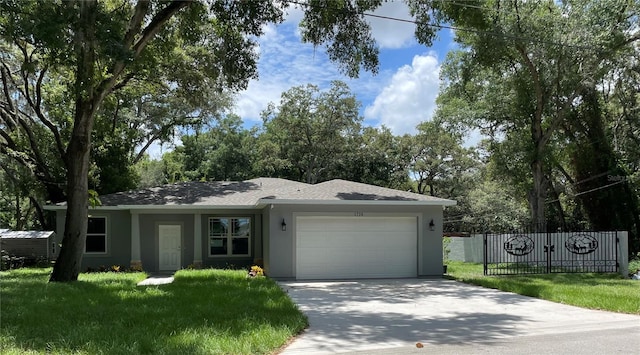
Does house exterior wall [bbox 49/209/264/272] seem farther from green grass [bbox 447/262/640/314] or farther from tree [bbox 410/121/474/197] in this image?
tree [bbox 410/121/474/197]

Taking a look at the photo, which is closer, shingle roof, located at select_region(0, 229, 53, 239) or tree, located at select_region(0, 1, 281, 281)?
tree, located at select_region(0, 1, 281, 281)

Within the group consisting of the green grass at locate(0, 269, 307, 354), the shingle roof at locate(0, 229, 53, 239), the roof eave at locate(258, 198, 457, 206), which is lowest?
the green grass at locate(0, 269, 307, 354)

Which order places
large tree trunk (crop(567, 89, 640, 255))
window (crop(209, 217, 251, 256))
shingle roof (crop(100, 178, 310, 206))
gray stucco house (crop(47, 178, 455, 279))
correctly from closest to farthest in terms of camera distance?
gray stucco house (crop(47, 178, 455, 279)), shingle roof (crop(100, 178, 310, 206)), window (crop(209, 217, 251, 256)), large tree trunk (crop(567, 89, 640, 255))

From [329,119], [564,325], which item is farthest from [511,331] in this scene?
[329,119]

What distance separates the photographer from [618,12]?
19203mm

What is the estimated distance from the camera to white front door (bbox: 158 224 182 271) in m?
19.5

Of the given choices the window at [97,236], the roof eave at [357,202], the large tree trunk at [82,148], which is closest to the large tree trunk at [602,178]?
the roof eave at [357,202]

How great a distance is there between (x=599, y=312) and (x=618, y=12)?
1420 centimetres

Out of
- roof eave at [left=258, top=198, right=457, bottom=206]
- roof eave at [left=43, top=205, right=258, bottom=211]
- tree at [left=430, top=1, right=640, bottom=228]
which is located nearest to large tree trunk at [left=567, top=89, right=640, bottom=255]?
tree at [left=430, top=1, right=640, bottom=228]

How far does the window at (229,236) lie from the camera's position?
64.9 feet

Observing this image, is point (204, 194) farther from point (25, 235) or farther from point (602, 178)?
point (602, 178)

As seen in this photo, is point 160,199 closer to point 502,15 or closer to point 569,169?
point 502,15

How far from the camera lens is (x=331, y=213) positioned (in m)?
16.4

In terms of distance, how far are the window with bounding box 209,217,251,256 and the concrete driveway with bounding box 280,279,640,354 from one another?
741 centimetres
